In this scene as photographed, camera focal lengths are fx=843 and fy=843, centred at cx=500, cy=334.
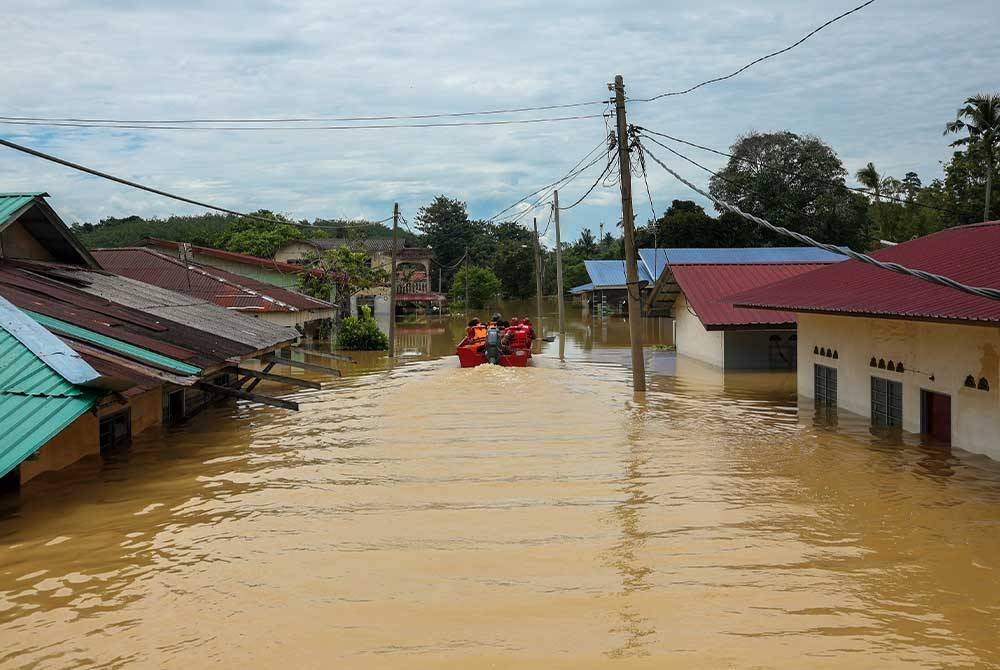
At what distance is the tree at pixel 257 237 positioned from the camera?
63.8m

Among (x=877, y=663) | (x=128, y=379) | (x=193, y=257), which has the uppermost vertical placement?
(x=193, y=257)

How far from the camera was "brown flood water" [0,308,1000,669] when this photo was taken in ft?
23.9

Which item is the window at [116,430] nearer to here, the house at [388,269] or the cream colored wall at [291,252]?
the house at [388,269]

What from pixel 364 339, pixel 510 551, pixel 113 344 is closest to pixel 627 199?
pixel 113 344

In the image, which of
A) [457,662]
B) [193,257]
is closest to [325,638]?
[457,662]

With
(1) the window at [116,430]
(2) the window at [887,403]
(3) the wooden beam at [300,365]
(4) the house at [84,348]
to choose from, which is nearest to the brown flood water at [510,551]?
(2) the window at [887,403]

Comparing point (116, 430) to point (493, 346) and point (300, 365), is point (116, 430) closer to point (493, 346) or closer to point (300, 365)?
point (300, 365)

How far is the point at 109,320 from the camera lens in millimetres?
15273

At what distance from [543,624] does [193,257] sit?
38932 millimetres

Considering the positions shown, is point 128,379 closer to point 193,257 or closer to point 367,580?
point 367,580

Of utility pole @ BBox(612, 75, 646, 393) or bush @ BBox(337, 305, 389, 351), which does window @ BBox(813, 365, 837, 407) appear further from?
bush @ BBox(337, 305, 389, 351)

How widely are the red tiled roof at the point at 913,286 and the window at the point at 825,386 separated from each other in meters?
2.03

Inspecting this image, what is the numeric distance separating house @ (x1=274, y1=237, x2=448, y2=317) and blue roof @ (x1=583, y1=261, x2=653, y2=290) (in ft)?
45.3

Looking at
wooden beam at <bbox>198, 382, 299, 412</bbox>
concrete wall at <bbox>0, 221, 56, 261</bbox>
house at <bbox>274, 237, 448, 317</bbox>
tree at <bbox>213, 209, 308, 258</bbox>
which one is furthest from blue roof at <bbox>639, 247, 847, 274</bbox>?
wooden beam at <bbox>198, 382, 299, 412</bbox>
